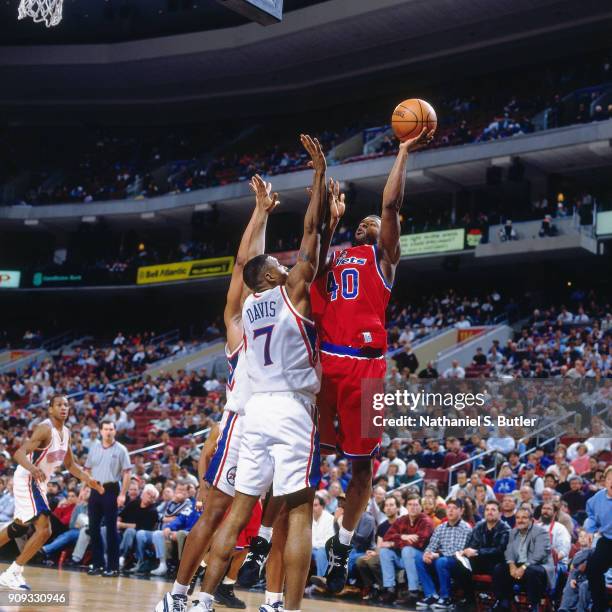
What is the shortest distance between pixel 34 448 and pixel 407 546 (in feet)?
13.5

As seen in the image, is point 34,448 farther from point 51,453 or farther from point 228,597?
point 228,597

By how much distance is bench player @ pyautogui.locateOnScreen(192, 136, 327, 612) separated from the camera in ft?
16.7

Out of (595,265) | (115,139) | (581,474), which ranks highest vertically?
(115,139)

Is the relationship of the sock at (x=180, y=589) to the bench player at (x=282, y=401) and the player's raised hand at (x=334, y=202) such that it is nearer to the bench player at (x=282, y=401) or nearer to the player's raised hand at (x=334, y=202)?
the bench player at (x=282, y=401)

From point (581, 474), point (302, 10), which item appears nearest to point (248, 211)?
point (302, 10)

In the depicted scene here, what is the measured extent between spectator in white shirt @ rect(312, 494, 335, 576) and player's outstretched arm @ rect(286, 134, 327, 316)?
5787mm

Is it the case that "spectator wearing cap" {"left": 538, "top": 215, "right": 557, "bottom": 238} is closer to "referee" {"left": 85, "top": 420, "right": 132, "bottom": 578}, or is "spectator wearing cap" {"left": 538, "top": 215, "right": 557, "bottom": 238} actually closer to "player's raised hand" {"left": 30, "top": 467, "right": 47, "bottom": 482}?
"referee" {"left": 85, "top": 420, "right": 132, "bottom": 578}

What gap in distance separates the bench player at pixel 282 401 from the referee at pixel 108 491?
19.9 ft

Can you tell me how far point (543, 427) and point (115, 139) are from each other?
88.3 ft

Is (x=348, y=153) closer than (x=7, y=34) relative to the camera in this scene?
Yes

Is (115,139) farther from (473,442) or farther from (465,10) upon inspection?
(473,442)

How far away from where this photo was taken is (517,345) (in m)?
19.7

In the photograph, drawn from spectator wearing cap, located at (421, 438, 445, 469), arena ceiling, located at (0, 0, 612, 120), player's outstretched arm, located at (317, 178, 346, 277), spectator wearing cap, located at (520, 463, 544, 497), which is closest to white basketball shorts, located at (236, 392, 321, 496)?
player's outstretched arm, located at (317, 178, 346, 277)

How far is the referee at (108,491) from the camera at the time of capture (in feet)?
36.1
